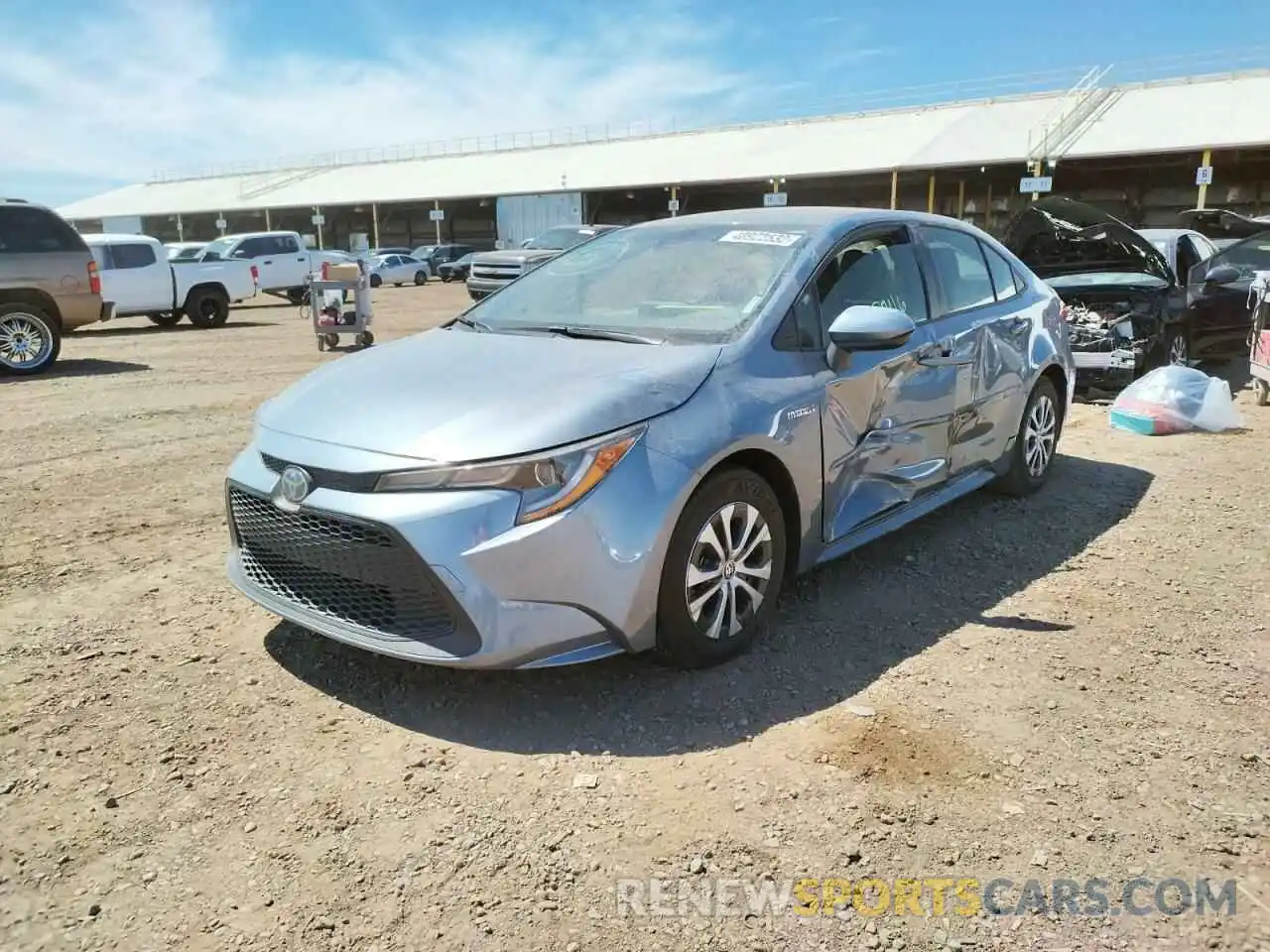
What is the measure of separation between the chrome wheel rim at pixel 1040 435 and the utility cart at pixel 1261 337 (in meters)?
4.12

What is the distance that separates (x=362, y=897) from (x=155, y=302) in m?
18.1

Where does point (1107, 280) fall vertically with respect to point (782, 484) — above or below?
above

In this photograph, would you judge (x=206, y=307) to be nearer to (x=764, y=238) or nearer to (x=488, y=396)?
(x=764, y=238)

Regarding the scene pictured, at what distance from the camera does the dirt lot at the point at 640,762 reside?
232 cm

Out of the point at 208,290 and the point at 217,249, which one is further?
the point at 217,249

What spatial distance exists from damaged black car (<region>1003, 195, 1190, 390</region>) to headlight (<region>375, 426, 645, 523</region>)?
6.80 metres

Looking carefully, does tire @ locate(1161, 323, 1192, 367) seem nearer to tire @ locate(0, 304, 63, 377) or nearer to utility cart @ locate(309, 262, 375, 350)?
utility cart @ locate(309, 262, 375, 350)

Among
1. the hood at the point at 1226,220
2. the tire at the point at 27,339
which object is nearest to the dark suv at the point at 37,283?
the tire at the point at 27,339

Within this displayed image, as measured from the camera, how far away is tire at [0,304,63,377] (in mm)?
11266

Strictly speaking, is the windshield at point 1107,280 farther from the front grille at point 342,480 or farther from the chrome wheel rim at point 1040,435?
the front grille at point 342,480

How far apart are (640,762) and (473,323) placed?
7.25ft

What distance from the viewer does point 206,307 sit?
18875 millimetres

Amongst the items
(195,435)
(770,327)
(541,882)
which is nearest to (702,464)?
(770,327)

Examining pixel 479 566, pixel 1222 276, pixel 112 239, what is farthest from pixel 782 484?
pixel 112 239
